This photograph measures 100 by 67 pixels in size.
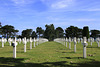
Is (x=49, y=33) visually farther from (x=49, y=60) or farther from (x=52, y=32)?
(x=49, y=60)

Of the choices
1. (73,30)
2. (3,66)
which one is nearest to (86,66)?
(3,66)

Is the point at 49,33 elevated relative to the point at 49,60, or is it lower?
elevated

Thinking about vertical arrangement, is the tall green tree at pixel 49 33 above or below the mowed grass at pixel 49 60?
above

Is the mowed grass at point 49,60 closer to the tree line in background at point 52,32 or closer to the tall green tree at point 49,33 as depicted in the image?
the tree line in background at point 52,32

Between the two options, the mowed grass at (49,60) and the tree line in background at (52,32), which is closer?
the mowed grass at (49,60)

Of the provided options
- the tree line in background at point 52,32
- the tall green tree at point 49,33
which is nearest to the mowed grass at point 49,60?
the tree line in background at point 52,32

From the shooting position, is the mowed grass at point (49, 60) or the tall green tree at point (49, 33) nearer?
the mowed grass at point (49, 60)

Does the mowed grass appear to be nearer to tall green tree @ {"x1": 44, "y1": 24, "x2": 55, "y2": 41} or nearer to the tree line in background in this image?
the tree line in background

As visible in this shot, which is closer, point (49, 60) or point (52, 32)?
point (49, 60)

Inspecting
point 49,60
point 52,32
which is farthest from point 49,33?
point 49,60

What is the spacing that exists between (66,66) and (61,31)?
109 meters

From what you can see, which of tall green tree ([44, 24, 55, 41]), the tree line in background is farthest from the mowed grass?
tall green tree ([44, 24, 55, 41])

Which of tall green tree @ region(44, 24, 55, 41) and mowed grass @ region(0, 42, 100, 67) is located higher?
tall green tree @ region(44, 24, 55, 41)

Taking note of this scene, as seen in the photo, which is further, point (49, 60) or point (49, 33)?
point (49, 33)
